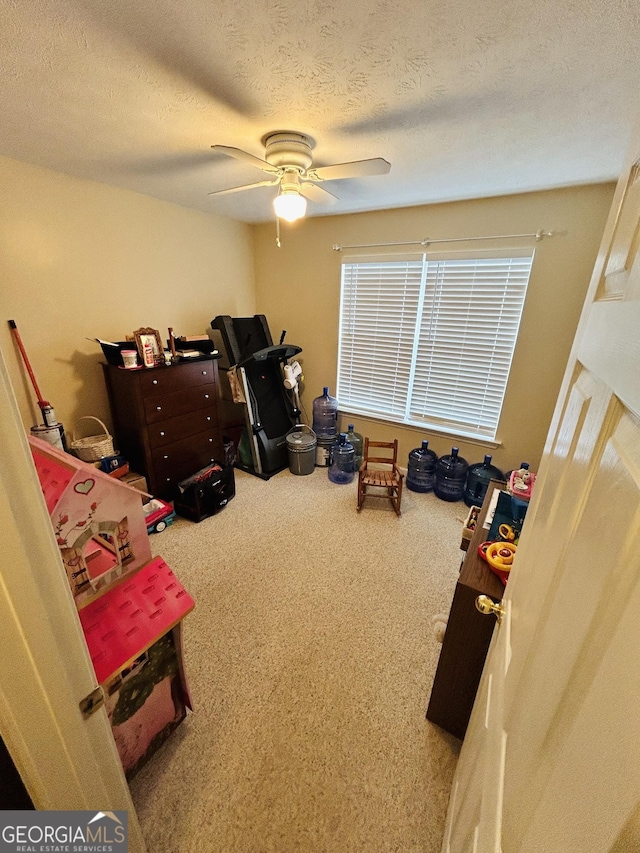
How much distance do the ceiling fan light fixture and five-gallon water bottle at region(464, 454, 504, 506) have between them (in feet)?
7.30

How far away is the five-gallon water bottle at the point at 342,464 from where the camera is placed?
3104 mm

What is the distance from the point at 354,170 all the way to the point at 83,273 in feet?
6.52

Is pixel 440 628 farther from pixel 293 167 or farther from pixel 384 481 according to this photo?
pixel 293 167

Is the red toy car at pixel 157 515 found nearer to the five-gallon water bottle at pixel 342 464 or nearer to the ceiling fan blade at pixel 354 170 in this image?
the five-gallon water bottle at pixel 342 464

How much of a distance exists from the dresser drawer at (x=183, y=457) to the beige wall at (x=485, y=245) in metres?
1.21

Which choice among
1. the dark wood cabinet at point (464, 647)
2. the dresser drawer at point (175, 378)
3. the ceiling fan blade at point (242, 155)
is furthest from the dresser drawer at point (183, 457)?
the dark wood cabinet at point (464, 647)

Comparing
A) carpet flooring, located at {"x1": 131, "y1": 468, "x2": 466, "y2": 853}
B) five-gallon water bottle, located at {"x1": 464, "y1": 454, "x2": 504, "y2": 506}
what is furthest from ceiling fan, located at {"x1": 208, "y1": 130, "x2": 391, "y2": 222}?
five-gallon water bottle, located at {"x1": 464, "y1": 454, "x2": 504, "y2": 506}

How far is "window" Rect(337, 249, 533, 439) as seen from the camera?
8.20 feet

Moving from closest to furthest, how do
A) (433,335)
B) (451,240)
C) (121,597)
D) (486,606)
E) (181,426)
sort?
(486,606) < (121,597) < (451,240) < (181,426) < (433,335)

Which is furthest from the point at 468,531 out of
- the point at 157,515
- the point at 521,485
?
the point at 157,515

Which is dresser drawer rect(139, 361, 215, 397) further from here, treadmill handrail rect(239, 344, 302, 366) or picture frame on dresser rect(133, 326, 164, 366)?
treadmill handrail rect(239, 344, 302, 366)

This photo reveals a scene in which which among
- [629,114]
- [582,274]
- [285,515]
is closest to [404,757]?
[285,515]

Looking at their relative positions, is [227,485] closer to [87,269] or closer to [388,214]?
[87,269]

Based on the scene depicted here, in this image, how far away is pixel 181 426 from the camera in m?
2.62
